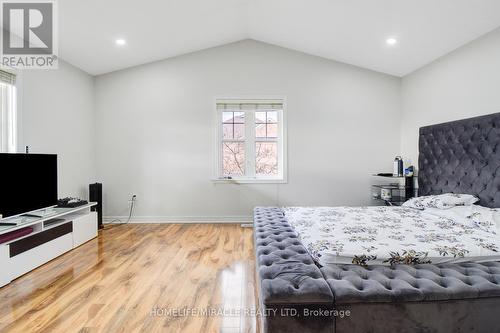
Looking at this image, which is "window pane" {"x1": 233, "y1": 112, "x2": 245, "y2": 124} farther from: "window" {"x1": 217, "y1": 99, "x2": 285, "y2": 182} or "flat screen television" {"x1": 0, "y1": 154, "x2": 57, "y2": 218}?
"flat screen television" {"x1": 0, "y1": 154, "x2": 57, "y2": 218}

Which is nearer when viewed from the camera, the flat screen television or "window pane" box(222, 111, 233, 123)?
the flat screen television

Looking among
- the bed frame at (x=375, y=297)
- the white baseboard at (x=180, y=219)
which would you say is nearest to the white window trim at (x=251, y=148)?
the white baseboard at (x=180, y=219)

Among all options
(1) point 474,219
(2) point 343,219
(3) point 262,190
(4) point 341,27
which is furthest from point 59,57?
(1) point 474,219

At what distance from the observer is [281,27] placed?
363 centimetres

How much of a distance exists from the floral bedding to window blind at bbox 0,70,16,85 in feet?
10.9

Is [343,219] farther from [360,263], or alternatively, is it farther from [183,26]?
[183,26]

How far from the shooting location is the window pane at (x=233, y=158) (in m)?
4.34

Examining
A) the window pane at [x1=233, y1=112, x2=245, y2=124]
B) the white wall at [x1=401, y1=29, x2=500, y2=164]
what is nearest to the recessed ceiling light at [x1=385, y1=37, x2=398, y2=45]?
the white wall at [x1=401, y1=29, x2=500, y2=164]

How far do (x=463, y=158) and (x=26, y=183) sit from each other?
4621mm

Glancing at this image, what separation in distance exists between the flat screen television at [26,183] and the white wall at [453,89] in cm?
473

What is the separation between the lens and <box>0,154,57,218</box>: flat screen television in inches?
93.9

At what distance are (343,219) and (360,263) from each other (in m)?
0.97

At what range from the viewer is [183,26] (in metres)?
3.41

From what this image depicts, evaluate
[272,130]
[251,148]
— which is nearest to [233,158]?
[251,148]
